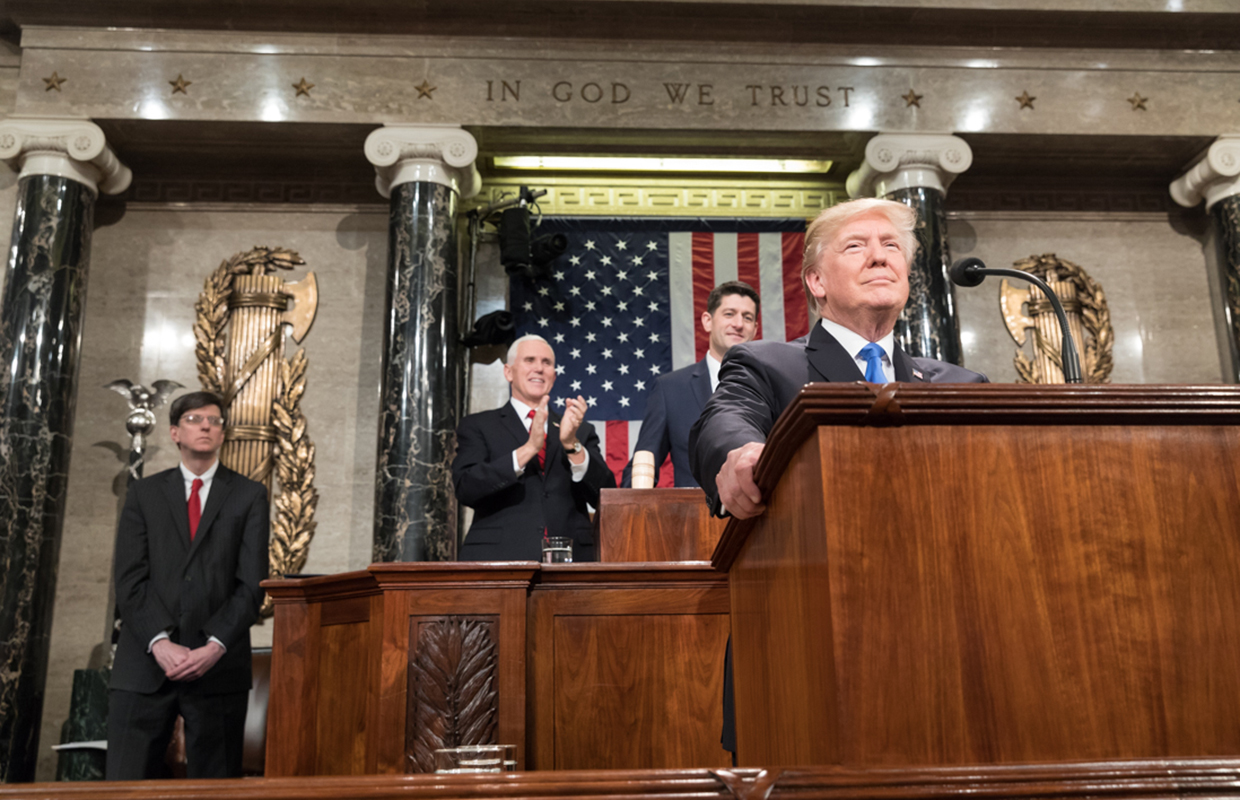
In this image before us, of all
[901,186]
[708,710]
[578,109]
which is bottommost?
[708,710]

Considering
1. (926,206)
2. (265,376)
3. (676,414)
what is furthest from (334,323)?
(926,206)

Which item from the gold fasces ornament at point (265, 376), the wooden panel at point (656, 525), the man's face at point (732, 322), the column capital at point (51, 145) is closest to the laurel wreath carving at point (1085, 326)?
the man's face at point (732, 322)

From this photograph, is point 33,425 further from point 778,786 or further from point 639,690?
point 778,786

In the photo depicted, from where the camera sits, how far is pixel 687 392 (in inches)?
176

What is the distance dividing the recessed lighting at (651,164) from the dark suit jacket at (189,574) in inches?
158

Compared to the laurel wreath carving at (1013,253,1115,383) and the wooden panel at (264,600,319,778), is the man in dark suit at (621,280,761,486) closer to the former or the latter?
the wooden panel at (264,600,319,778)

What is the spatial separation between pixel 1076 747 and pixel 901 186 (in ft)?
21.2

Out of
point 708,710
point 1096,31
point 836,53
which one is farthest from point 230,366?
point 1096,31

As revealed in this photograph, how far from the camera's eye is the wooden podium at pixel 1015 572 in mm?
1110

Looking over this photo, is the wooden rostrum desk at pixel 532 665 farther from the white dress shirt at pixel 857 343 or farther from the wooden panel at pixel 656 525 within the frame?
the white dress shirt at pixel 857 343

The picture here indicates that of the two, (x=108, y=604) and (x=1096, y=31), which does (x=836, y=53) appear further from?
(x=108, y=604)

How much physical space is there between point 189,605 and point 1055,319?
627 cm

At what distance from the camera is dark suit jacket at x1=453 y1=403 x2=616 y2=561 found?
4277 mm

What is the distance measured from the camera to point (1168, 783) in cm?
100
